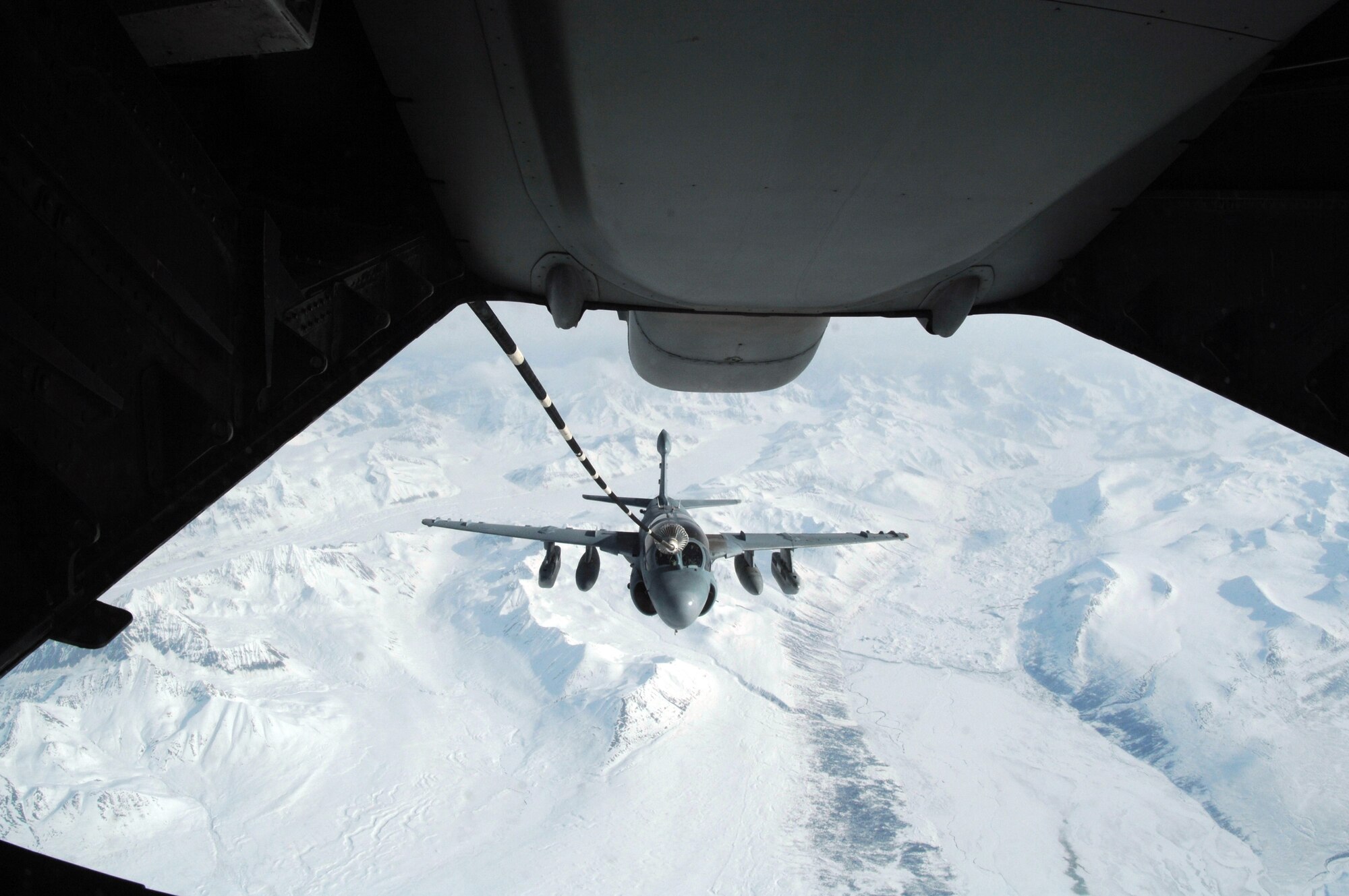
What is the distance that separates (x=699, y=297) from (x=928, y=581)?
15225 cm

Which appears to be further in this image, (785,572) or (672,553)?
(785,572)

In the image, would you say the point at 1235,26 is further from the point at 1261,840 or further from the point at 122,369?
the point at 1261,840

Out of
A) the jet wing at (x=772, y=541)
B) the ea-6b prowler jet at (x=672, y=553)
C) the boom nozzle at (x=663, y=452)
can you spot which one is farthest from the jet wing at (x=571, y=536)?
the boom nozzle at (x=663, y=452)

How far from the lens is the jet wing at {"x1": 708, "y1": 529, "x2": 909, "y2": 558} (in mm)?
22875

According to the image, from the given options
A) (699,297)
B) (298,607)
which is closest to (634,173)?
(699,297)

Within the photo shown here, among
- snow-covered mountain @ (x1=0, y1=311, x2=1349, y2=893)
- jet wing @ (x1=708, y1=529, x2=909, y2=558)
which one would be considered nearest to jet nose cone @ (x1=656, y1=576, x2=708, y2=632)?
jet wing @ (x1=708, y1=529, x2=909, y2=558)

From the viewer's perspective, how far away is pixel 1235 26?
229cm

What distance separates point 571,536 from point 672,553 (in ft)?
21.5

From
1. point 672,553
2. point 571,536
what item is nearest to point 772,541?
point 672,553

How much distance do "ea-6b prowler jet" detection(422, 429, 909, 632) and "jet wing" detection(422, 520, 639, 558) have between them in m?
0.03

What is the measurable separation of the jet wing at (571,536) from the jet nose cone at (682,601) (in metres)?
4.26

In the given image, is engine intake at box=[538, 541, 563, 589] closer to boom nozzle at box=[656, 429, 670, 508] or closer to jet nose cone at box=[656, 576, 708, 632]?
jet nose cone at box=[656, 576, 708, 632]

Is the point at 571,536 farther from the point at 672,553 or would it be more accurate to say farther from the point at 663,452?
the point at 663,452

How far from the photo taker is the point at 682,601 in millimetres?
18734
